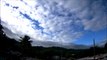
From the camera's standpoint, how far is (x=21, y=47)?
5744cm

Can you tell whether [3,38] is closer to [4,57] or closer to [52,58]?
[4,57]

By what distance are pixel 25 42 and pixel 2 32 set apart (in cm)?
2120

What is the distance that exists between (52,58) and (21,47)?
25482mm

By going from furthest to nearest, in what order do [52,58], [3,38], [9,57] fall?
1. [52,58]
2. [9,57]
3. [3,38]

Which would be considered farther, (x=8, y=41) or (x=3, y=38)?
(x=8, y=41)

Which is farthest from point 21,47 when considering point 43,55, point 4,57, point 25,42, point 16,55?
point 43,55

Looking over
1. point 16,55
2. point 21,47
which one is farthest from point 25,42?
point 16,55

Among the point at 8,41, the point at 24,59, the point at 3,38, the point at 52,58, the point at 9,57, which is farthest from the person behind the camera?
the point at 52,58

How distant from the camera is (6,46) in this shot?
39.7 m

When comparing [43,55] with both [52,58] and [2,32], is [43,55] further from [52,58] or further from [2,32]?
[2,32]

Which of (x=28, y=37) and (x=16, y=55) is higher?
(x=28, y=37)

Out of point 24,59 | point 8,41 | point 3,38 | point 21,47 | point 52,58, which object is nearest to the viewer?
point 3,38

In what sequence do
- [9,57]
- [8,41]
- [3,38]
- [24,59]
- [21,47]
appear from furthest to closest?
[21,47] < [24,59] < [9,57] < [8,41] < [3,38]

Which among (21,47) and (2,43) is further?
(21,47)
